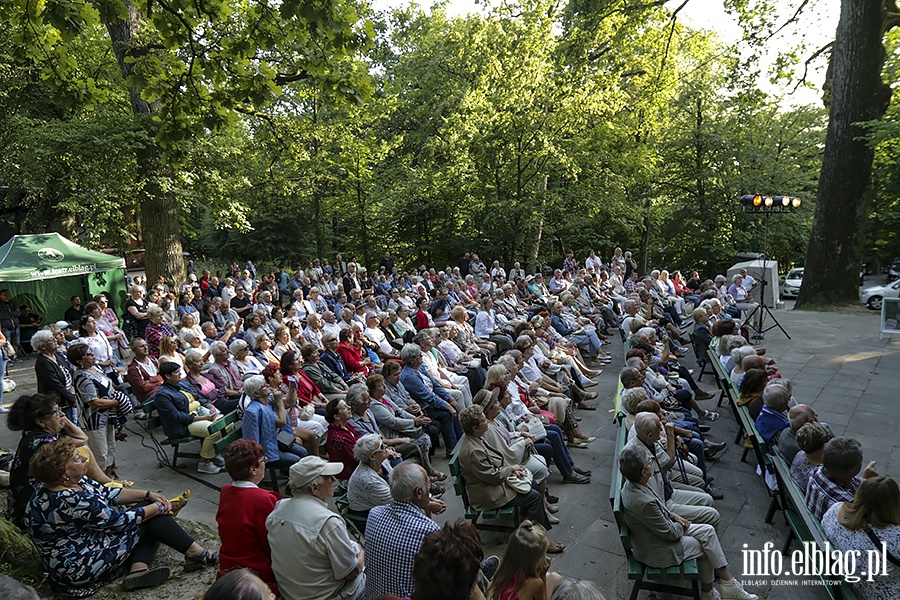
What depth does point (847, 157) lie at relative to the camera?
12.3m

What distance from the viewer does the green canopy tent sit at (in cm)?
1123

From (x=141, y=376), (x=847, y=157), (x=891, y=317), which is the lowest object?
(x=141, y=376)

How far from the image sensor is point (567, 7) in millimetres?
13742

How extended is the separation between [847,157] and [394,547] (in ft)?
46.4

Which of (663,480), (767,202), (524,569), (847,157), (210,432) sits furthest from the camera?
(847,157)

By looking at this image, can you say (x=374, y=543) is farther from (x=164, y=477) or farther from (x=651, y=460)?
(x=164, y=477)

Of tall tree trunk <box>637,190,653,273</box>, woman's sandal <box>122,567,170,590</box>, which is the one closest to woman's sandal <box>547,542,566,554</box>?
woman's sandal <box>122,567,170,590</box>

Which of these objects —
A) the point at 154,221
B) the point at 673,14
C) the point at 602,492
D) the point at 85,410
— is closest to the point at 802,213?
the point at 673,14

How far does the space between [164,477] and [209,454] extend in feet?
2.18

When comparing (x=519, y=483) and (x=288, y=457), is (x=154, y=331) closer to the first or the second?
(x=288, y=457)

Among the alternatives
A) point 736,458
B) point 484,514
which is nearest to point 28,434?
point 484,514

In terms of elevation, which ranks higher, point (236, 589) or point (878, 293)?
point (236, 589)

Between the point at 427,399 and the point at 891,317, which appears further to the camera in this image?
the point at 891,317

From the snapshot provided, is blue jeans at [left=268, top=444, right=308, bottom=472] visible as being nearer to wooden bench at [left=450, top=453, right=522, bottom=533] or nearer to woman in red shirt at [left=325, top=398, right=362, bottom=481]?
woman in red shirt at [left=325, top=398, right=362, bottom=481]
